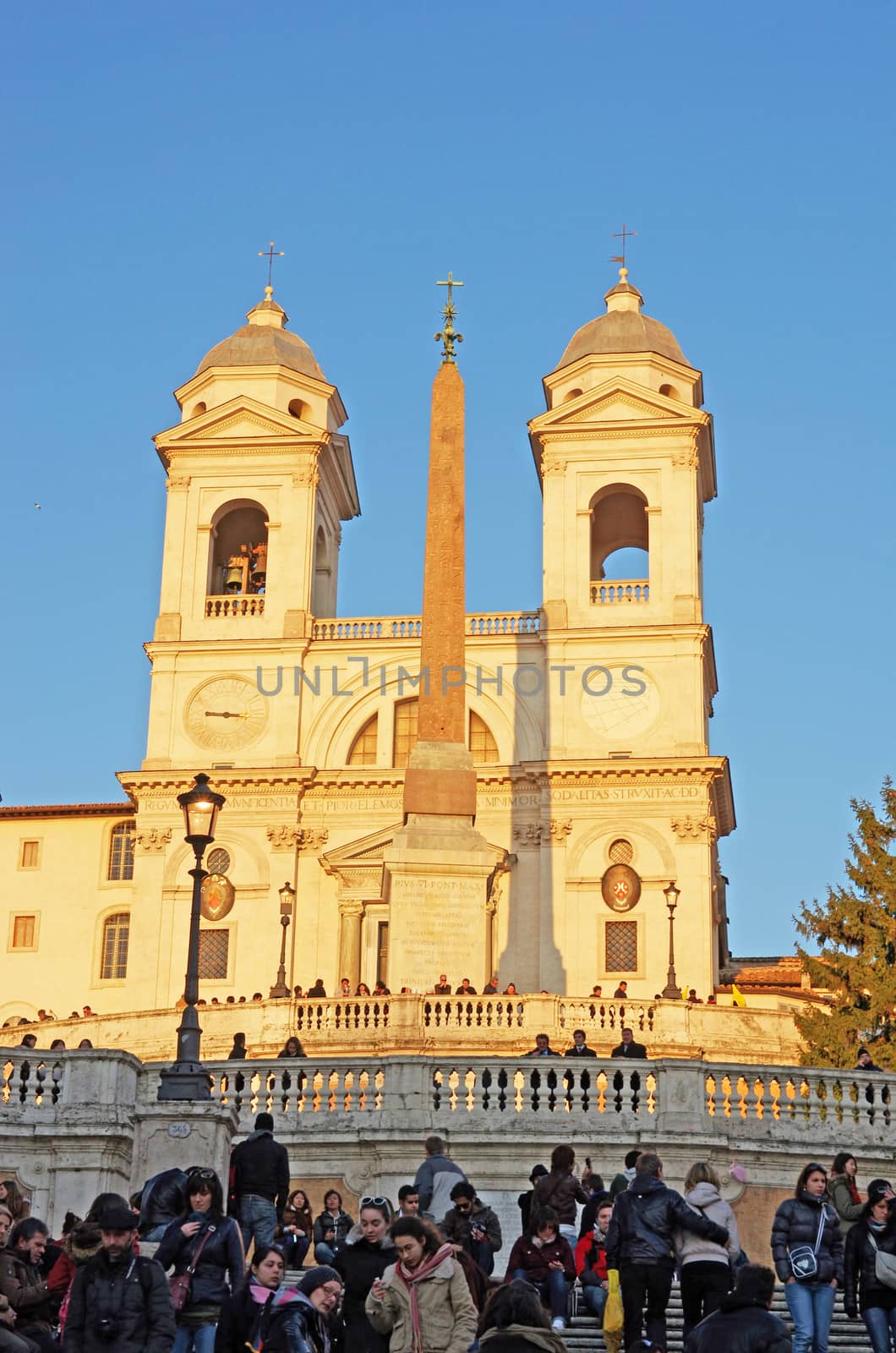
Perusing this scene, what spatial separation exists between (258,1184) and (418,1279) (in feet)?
19.8

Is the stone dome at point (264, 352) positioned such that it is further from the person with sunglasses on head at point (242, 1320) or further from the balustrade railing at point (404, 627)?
the person with sunglasses on head at point (242, 1320)

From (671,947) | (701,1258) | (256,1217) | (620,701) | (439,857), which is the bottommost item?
(701,1258)

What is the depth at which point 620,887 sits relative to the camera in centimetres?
5722

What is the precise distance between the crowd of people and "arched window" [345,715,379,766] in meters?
41.1

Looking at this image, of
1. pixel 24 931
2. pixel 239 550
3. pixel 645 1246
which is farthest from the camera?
pixel 239 550

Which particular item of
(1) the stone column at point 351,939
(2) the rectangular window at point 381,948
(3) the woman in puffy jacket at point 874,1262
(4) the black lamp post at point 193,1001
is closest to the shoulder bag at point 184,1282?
(3) the woman in puffy jacket at point 874,1262

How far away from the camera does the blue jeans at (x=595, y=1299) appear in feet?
58.4

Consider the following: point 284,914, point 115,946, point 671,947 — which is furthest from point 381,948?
point 671,947

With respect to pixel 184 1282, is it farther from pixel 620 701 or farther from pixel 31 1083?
pixel 620 701

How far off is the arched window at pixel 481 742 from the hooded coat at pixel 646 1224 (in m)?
44.5

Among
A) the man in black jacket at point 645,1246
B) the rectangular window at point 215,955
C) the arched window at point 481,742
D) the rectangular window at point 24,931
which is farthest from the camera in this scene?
the rectangular window at point 24,931

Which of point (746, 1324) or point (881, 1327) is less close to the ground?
point (881, 1327)

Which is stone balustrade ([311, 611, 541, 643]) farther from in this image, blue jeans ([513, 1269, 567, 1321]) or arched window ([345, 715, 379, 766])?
blue jeans ([513, 1269, 567, 1321])

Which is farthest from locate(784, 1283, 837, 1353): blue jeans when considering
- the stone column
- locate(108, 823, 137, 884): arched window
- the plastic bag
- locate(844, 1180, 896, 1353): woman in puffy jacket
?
locate(108, 823, 137, 884): arched window
